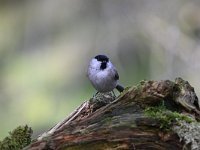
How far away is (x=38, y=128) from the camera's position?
11.3 m

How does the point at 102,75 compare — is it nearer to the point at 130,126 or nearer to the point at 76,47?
the point at 130,126

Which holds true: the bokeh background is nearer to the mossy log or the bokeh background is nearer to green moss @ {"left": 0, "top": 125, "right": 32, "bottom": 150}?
green moss @ {"left": 0, "top": 125, "right": 32, "bottom": 150}

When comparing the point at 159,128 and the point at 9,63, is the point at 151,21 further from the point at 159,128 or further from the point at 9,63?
the point at 159,128

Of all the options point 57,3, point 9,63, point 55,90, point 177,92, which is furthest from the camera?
point 57,3

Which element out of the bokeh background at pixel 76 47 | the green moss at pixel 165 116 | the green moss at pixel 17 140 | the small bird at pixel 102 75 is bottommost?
the green moss at pixel 165 116

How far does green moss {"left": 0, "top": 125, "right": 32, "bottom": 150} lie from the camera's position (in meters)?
3.71

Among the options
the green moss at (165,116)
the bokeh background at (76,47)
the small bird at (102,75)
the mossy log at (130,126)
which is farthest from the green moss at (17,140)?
the bokeh background at (76,47)

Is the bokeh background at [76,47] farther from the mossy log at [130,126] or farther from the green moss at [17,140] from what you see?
the mossy log at [130,126]

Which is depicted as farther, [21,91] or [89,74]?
[21,91]

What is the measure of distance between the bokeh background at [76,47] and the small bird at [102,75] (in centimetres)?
470

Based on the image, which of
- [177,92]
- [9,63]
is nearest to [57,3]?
[9,63]

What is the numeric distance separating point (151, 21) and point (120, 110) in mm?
9323

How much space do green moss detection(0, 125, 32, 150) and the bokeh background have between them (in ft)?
22.9

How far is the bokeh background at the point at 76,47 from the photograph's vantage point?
11.6 meters
